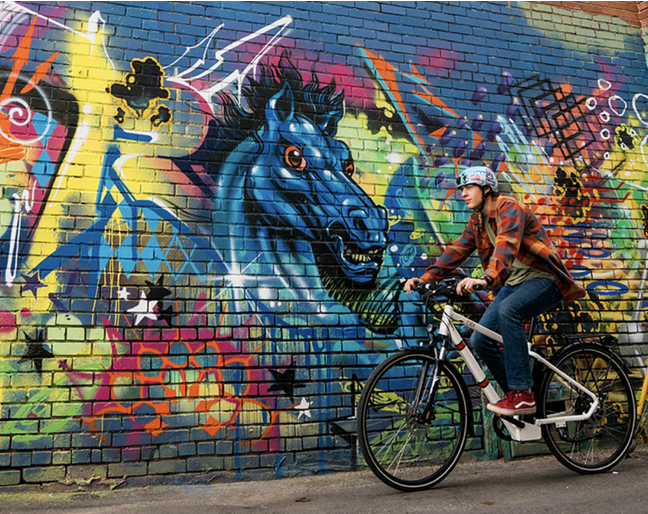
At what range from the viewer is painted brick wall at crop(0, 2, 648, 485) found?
11.3 feet

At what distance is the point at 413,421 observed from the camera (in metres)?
3.14

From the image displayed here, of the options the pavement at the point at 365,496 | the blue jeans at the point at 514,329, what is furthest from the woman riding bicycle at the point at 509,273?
the pavement at the point at 365,496

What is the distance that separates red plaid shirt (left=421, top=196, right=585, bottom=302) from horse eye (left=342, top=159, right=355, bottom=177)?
1.10 m

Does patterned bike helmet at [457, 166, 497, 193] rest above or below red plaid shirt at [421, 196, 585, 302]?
above

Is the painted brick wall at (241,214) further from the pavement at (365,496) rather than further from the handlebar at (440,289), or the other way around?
the handlebar at (440,289)

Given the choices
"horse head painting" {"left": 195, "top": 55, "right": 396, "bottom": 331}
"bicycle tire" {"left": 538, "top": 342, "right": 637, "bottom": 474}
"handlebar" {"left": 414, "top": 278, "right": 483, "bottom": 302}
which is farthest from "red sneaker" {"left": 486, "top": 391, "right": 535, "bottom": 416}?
"horse head painting" {"left": 195, "top": 55, "right": 396, "bottom": 331}

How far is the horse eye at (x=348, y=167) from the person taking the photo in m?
4.17

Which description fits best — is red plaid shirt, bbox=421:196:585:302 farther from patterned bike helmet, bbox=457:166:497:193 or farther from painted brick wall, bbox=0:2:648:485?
painted brick wall, bbox=0:2:648:485

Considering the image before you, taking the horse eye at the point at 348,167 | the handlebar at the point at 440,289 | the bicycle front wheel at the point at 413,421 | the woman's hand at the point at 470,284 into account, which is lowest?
the bicycle front wheel at the point at 413,421

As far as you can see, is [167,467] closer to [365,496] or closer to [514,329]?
[365,496]

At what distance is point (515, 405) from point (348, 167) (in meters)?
2.21

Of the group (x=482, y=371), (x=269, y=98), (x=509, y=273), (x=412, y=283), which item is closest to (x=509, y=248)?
(x=509, y=273)

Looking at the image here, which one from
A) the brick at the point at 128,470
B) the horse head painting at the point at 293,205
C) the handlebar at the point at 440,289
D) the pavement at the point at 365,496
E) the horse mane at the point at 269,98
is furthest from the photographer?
the horse mane at the point at 269,98

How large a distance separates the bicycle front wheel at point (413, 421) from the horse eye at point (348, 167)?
1631mm
